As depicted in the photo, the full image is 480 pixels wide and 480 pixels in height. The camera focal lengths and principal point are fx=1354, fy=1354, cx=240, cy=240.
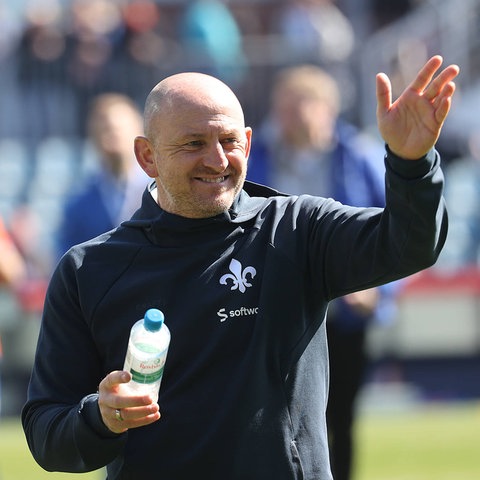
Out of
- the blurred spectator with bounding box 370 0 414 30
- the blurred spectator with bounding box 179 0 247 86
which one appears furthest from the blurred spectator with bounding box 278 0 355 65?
the blurred spectator with bounding box 370 0 414 30

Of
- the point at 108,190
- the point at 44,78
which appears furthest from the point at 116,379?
the point at 44,78

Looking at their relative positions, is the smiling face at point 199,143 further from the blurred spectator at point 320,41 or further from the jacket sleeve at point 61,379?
the blurred spectator at point 320,41

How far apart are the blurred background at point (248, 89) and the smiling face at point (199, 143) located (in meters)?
10.1

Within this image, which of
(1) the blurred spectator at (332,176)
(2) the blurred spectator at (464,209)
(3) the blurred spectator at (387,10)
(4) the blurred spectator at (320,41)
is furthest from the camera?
(3) the blurred spectator at (387,10)

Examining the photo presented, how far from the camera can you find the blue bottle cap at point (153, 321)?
3592 millimetres

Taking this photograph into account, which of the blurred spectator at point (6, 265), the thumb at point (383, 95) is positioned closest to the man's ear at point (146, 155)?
the thumb at point (383, 95)

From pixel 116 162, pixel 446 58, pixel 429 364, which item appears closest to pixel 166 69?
pixel 446 58

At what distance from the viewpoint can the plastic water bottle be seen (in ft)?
11.7

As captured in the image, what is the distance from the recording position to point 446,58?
61.4ft

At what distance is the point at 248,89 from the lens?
17.7m

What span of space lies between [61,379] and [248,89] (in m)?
13.9

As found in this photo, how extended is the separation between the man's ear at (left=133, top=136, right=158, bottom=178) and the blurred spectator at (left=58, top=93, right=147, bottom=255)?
376cm

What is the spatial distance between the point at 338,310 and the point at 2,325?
686cm

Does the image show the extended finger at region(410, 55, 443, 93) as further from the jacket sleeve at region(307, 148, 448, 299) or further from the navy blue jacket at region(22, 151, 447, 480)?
the navy blue jacket at region(22, 151, 447, 480)
